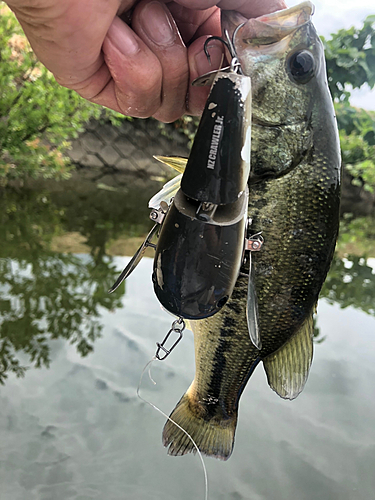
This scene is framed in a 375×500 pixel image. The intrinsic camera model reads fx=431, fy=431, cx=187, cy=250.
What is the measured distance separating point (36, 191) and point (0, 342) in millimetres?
4427

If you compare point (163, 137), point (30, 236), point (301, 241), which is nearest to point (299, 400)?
point (301, 241)

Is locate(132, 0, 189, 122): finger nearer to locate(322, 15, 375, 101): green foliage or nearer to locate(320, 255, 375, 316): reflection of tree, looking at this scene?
locate(320, 255, 375, 316): reflection of tree

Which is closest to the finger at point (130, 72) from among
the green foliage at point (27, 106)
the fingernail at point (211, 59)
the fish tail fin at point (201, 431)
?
the fingernail at point (211, 59)

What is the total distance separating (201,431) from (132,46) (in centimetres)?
111

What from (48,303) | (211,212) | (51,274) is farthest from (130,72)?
(51,274)

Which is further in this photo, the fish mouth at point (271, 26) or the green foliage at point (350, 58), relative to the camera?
the green foliage at point (350, 58)

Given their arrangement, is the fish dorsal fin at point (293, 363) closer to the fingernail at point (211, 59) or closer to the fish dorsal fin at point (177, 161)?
the fish dorsal fin at point (177, 161)

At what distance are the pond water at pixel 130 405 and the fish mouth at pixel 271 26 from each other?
1.93 metres

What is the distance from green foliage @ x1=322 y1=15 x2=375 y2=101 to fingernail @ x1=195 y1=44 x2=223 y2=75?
19.8ft

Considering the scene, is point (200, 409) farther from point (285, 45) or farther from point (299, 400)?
point (299, 400)

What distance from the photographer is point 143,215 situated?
632cm

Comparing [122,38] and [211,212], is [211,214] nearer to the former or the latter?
[211,212]

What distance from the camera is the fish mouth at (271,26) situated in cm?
96

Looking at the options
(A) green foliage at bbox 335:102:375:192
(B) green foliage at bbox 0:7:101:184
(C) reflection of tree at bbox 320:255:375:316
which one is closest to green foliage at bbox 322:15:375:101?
(A) green foliage at bbox 335:102:375:192
